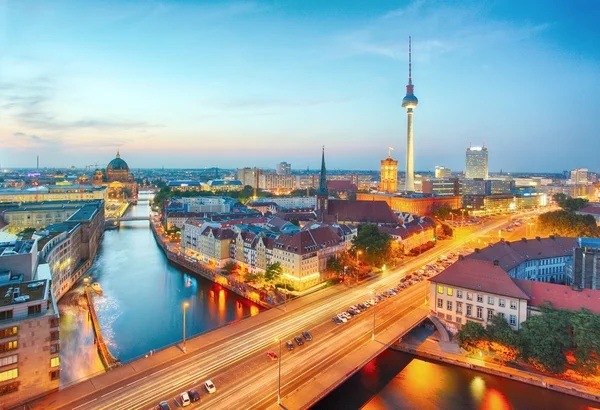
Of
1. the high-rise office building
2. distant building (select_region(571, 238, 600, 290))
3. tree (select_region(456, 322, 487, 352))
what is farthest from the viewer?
the high-rise office building

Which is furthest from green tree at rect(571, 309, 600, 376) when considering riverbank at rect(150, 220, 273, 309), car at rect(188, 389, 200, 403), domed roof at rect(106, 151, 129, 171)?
domed roof at rect(106, 151, 129, 171)

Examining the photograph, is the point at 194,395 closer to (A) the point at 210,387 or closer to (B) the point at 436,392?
(A) the point at 210,387

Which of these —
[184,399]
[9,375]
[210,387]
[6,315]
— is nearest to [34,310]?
[6,315]

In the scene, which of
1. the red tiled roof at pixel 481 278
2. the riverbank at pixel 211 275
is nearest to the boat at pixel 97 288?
the riverbank at pixel 211 275

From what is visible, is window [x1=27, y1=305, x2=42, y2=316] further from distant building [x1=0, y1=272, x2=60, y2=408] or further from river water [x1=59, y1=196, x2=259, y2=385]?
river water [x1=59, y1=196, x2=259, y2=385]

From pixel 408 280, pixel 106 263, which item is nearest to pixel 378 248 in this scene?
pixel 408 280

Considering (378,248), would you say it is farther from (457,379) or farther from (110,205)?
(110,205)
